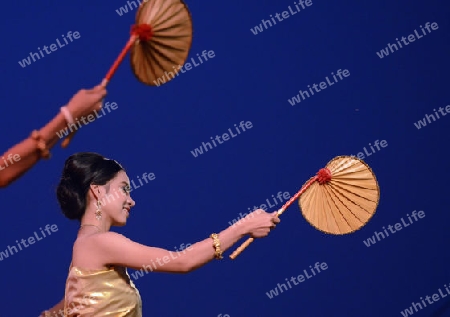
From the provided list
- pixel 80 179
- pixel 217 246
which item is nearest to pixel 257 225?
pixel 217 246

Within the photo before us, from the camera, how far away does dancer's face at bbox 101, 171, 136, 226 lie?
1896 millimetres

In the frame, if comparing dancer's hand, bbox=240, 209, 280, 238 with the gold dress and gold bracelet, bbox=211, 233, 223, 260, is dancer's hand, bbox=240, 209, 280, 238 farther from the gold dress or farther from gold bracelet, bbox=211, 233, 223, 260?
the gold dress

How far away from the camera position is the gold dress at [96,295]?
5.85 feet

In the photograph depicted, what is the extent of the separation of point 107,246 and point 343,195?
2.34 ft

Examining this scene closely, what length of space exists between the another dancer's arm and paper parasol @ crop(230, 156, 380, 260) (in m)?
0.33

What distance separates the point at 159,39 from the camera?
5.54 feet

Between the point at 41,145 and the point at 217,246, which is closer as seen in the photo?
the point at 41,145

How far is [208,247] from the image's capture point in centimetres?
176

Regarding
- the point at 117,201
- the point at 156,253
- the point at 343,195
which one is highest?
the point at 117,201

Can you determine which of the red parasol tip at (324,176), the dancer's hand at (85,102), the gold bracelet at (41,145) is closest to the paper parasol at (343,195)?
the red parasol tip at (324,176)

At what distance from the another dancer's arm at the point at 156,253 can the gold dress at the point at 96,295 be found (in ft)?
0.18

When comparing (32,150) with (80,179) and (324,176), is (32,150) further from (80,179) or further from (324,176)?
(324,176)

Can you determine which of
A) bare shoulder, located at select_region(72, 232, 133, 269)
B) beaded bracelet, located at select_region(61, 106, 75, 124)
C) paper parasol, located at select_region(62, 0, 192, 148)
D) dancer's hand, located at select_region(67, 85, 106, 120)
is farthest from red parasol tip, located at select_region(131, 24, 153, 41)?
bare shoulder, located at select_region(72, 232, 133, 269)

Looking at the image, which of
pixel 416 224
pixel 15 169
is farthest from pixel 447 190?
pixel 15 169
